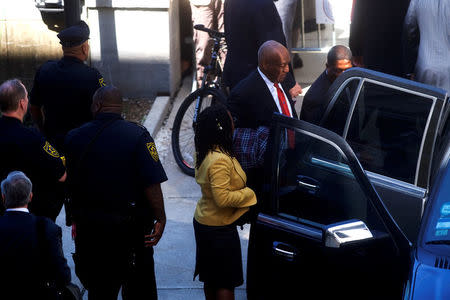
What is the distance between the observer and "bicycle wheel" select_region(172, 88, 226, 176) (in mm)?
8109

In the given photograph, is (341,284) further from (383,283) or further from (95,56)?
(95,56)

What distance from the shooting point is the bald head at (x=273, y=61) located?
19.6 feet

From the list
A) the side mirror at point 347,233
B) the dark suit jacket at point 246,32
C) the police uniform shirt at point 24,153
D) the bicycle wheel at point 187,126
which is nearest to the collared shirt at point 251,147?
the police uniform shirt at point 24,153

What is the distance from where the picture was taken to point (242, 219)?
505 centimetres

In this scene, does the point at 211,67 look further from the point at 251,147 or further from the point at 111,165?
the point at 111,165

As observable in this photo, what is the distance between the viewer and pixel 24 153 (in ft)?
17.0

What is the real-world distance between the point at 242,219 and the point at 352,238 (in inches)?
47.6

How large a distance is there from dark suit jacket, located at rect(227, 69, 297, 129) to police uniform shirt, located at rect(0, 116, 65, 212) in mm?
1389

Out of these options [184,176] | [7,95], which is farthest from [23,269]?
[184,176]

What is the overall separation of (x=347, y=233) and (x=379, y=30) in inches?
185

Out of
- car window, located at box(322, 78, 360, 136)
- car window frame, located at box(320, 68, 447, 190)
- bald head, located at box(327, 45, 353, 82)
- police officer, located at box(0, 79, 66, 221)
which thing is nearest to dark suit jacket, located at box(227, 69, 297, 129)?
bald head, located at box(327, 45, 353, 82)

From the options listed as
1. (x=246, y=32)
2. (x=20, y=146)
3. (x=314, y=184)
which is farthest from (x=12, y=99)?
(x=246, y=32)

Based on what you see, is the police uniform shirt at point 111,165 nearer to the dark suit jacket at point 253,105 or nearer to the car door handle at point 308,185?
the car door handle at point 308,185

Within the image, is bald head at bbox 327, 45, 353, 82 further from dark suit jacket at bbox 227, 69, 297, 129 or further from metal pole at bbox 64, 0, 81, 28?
metal pole at bbox 64, 0, 81, 28
